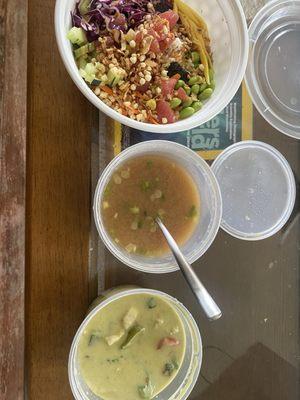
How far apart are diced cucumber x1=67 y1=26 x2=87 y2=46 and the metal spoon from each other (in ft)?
1.30

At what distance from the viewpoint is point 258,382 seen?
1.17 meters

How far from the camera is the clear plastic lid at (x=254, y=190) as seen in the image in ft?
3.76

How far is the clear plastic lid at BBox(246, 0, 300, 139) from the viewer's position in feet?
3.72

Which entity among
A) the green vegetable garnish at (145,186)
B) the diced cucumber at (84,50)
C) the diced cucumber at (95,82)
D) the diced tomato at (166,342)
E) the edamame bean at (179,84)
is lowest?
the diced tomato at (166,342)

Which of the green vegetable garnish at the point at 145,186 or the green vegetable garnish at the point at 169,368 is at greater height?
the green vegetable garnish at the point at 145,186

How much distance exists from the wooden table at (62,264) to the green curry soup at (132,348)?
8 centimetres

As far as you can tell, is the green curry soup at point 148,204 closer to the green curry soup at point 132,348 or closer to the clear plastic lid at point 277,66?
the green curry soup at point 132,348

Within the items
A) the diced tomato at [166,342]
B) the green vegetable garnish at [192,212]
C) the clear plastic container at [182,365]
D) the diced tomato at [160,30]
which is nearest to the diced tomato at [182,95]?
the diced tomato at [160,30]

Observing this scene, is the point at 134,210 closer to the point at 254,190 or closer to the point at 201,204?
the point at 201,204

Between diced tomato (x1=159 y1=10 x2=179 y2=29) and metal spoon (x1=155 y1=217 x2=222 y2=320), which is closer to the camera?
metal spoon (x1=155 y1=217 x2=222 y2=320)

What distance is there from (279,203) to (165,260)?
0.32m

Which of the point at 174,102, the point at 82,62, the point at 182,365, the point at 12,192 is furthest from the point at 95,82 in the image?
the point at 182,365

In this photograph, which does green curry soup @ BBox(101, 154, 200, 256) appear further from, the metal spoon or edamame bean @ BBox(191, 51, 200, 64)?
edamame bean @ BBox(191, 51, 200, 64)

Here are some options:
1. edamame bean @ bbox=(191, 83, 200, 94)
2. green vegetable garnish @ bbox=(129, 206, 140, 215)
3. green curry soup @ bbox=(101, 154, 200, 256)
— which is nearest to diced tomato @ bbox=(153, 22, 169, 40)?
edamame bean @ bbox=(191, 83, 200, 94)
